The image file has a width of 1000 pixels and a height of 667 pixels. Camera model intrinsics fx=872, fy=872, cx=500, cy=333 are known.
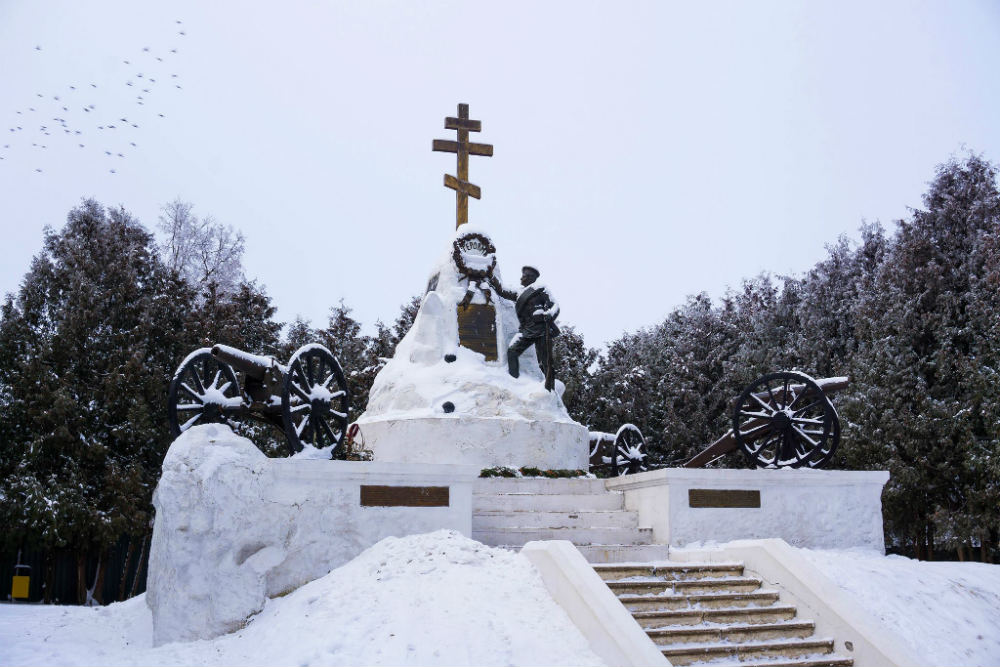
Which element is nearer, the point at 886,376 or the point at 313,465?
the point at 313,465

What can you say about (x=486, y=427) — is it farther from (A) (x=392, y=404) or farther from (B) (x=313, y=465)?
(B) (x=313, y=465)

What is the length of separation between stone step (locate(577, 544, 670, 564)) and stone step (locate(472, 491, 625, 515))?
1581 millimetres

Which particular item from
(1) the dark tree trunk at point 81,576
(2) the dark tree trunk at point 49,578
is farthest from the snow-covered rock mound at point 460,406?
(2) the dark tree trunk at point 49,578

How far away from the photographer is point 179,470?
9.60 metres

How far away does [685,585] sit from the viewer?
914 centimetres

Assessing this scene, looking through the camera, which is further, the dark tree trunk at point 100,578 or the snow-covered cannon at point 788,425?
the dark tree trunk at point 100,578

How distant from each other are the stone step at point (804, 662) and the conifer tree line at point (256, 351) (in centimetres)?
1350

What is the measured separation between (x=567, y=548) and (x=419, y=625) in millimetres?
1771

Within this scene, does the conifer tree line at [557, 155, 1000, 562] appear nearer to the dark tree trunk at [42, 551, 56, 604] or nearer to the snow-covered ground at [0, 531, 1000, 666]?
the snow-covered ground at [0, 531, 1000, 666]

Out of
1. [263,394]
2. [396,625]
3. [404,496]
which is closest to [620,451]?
[404,496]

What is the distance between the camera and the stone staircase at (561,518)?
10492 millimetres

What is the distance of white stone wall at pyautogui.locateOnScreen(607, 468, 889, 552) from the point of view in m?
10.8

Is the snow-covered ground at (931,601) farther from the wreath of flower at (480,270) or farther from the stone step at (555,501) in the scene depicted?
the wreath of flower at (480,270)

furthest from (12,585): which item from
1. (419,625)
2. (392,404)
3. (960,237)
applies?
(960,237)
